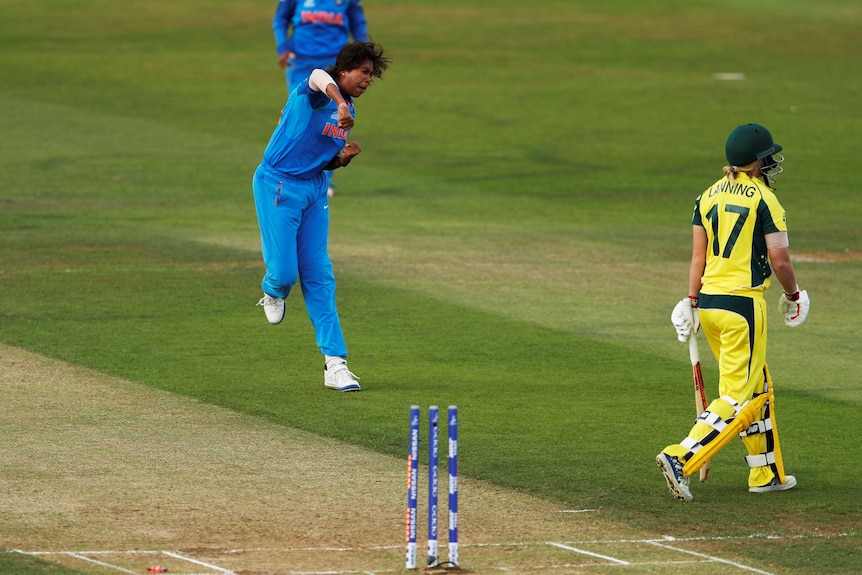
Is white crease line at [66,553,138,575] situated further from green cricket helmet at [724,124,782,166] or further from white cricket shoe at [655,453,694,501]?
green cricket helmet at [724,124,782,166]

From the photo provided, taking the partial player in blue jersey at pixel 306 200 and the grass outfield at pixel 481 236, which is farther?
the partial player in blue jersey at pixel 306 200

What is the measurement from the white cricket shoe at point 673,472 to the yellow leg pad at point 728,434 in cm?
4

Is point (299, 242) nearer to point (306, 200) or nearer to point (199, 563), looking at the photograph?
point (306, 200)

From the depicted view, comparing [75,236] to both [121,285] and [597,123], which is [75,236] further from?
[597,123]

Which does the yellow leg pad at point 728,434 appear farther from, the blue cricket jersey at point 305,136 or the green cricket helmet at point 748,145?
the blue cricket jersey at point 305,136

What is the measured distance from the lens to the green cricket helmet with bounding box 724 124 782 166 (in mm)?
8133

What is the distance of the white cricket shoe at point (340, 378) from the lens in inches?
407

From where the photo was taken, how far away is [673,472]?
7766 millimetres

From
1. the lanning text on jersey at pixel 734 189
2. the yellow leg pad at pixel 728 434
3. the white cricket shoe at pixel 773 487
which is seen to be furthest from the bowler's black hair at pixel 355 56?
the white cricket shoe at pixel 773 487

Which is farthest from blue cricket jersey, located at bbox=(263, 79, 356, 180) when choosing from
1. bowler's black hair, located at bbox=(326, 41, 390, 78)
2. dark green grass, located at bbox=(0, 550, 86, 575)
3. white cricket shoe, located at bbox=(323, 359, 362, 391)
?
dark green grass, located at bbox=(0, 550, 86, 575)

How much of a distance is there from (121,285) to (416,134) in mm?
11258

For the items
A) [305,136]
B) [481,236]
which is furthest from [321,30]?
[305,136]

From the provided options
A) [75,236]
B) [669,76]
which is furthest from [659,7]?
[75,236]

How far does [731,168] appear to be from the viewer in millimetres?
8195
